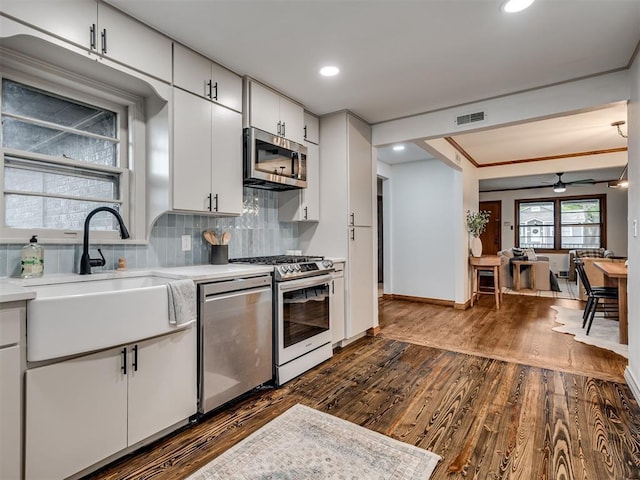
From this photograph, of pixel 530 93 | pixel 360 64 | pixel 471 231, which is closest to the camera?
pixel 360 64

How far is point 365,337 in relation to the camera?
391 cm

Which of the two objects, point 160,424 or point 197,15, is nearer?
point 160,424

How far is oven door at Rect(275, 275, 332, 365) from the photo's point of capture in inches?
105

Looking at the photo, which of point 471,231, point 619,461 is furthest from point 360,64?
point 471,231

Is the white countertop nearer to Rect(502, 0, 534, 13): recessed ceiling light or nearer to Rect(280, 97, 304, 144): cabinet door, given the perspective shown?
Rect(280, 97, 304, 144): cabinet door

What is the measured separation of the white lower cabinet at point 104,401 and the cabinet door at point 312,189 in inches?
72.4

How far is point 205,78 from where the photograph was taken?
249cm

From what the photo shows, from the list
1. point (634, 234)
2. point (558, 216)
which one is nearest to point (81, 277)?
point (634, 234)

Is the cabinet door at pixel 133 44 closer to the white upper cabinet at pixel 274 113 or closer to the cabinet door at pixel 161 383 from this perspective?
the white upper cabinet at pixel 274 113

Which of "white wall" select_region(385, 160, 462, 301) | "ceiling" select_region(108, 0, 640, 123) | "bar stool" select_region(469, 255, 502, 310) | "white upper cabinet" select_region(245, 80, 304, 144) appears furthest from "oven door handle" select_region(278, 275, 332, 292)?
"bar stool" select_region(469, 255, 502, 310)

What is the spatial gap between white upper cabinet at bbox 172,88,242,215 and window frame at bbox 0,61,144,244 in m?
0.34

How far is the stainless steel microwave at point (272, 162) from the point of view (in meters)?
2.81

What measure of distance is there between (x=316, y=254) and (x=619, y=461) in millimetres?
2743

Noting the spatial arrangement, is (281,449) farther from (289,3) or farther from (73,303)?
(289,3)
